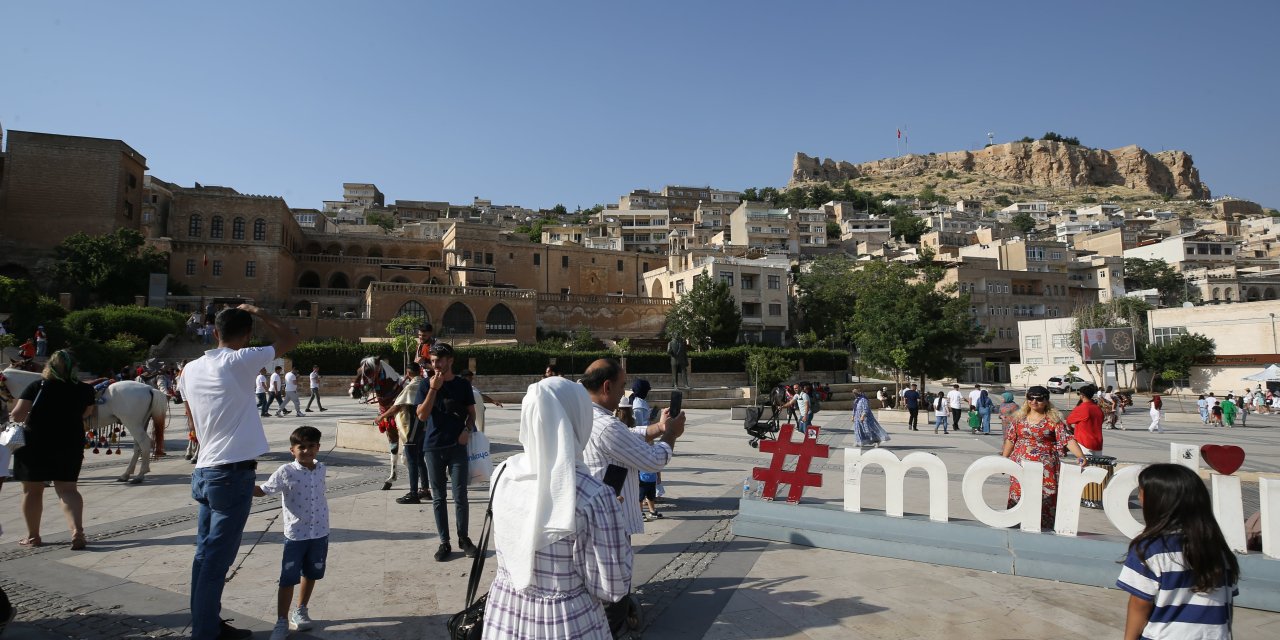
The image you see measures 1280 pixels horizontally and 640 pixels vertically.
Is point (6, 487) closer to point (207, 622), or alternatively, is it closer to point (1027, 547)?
point (207, 622)

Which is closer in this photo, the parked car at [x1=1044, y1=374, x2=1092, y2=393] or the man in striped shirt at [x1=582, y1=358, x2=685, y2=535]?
the man in striped shirt at [x1=582, y1=358, x2=685, y2=535]

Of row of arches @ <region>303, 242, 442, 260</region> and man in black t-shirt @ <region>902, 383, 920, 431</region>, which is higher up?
row of arches @ <region>303, 242, 442, 260</region>

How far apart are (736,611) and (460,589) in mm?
1936

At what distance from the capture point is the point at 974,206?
110188 mm

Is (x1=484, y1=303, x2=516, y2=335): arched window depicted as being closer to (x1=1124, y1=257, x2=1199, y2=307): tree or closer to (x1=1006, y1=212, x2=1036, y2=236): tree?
(x1=1124, y1=257, x2=1199, y2=307): tree

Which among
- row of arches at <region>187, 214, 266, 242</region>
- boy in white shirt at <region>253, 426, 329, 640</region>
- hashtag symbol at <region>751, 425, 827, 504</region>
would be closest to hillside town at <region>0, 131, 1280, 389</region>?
row of arches at <region>187, 214, 266, 242</region>

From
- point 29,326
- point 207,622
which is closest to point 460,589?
point 207,622

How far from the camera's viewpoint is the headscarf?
2.11m

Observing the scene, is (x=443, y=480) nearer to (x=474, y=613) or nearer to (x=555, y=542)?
(x=474, y=613)

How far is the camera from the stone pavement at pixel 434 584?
4.06 meters

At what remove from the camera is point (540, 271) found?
56.4 metres

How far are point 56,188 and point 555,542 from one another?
6025 cm

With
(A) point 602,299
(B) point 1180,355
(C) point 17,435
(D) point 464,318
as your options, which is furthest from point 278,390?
(B) point 1180,355

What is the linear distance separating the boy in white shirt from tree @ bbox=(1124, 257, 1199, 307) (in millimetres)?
72453
